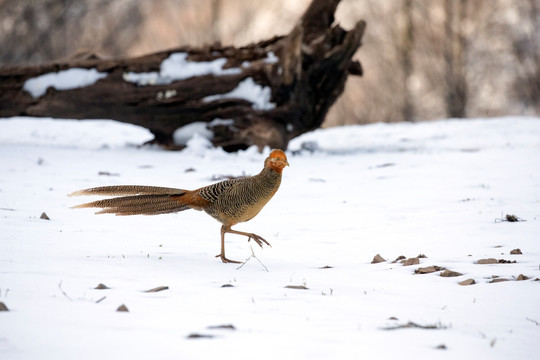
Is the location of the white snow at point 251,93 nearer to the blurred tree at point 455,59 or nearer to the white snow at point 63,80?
the white snow at point 63,80

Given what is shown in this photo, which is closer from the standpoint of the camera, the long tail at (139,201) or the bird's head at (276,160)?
the bird's head at (276,160)

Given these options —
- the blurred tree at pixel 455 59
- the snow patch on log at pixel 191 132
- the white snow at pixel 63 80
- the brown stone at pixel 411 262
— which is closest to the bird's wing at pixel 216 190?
the brown stone at pixel 411 262

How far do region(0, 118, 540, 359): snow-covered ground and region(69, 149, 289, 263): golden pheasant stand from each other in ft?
1.20

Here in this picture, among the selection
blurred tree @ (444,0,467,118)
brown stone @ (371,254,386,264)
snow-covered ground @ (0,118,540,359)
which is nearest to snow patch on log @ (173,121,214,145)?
snow-covered ground @ (0,118,540,359)

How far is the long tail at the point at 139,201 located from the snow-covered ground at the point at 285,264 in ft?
1.16

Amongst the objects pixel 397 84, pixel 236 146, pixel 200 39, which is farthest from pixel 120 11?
pixel 236 146

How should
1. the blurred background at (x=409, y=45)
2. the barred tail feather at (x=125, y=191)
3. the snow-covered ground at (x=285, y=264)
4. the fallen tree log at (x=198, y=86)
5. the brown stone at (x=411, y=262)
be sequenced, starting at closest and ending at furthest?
the snow-covered ground at (x=285, y=264) → the brown stone at (x=411, y=262) → the barred tail feather at (x=125, y=191) → the fallen tree log at (x=198, y=86) → the blurred background at (x=409, y=45)

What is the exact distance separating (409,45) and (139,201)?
23.3m

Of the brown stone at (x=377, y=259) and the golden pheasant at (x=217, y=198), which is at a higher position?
the golden pheasant at (x=217, y=198)

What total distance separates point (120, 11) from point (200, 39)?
497cm

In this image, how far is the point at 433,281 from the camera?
4.92m

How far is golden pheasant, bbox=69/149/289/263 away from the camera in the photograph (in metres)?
5.54

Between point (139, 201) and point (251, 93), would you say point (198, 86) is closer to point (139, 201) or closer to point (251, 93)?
point (251, 93)

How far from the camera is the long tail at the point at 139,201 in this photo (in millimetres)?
5633
